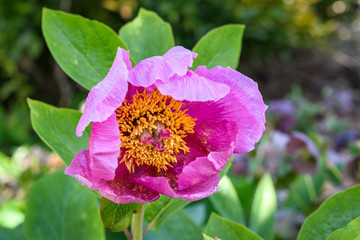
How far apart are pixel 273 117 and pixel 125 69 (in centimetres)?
164

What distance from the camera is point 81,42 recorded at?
1.39 feet

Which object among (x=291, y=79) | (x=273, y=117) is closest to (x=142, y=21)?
(x=273, y=117)

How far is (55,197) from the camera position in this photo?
535 mm

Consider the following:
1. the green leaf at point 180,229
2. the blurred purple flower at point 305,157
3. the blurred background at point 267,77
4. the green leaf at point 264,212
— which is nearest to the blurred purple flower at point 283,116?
the blurred background at point 267,77

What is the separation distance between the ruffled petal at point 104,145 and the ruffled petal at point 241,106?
0.09 metres

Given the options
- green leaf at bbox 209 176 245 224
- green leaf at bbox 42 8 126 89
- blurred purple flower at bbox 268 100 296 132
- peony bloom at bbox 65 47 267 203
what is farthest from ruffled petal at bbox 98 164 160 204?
blurred purple flower at bbox 268 100 296 132

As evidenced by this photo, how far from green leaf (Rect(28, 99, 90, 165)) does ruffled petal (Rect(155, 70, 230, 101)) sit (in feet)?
0.37

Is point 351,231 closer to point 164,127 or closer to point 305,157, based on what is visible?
point 164,127

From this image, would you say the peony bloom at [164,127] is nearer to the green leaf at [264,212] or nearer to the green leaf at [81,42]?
the green leaf at [81,42]

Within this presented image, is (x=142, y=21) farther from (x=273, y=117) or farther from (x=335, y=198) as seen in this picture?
(x=273, y=117)

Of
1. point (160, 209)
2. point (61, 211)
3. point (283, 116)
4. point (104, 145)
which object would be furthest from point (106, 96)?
point (283, 116)

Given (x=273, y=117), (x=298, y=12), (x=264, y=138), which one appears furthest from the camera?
(x=298, y=12)

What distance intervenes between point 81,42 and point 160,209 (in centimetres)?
20

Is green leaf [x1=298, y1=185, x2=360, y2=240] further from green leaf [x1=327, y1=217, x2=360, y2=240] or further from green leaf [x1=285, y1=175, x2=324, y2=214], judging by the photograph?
green leaf [x1=285, y1=175, x2=324, y2=214]
